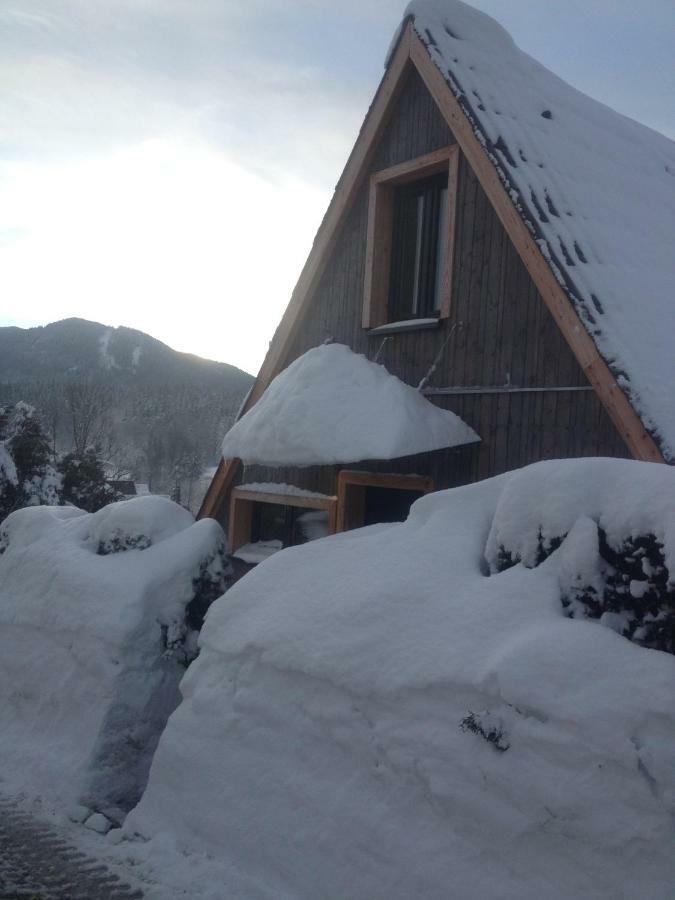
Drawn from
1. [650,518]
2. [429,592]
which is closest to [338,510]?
[429,592]

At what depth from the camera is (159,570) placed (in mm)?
6301

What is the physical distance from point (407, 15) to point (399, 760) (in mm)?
7126

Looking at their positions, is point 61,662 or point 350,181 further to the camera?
point 350,181

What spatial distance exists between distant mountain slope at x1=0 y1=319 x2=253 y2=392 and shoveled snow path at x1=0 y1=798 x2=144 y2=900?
103119 mm

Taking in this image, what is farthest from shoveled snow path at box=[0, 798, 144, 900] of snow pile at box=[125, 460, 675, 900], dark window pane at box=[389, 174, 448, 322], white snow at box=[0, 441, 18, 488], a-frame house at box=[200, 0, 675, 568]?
white snow at box=[0, 441, 18, 488]

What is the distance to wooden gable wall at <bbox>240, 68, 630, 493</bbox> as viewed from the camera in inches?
248

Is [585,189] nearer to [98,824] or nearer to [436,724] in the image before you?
[436,724]

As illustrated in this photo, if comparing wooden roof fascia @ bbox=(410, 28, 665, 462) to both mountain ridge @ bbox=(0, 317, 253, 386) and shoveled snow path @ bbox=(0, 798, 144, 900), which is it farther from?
mountain ridge @ bbox=(0, 317, 253, 386)

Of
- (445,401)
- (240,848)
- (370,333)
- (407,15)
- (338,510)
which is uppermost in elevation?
(407,15)

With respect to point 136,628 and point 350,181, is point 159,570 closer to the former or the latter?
point 136,628

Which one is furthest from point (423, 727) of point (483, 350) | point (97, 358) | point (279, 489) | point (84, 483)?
point (97, 358)

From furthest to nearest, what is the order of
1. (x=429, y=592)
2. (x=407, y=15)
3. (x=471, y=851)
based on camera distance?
(x=407, y=15) → (x=429, y=592) → (x=471, y=851)

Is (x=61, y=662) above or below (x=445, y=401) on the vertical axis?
below

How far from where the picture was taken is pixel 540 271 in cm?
621
